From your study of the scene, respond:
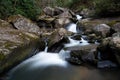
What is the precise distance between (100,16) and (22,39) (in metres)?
9.19

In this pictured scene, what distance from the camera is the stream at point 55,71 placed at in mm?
8648

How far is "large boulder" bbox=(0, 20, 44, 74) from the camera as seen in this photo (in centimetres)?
859

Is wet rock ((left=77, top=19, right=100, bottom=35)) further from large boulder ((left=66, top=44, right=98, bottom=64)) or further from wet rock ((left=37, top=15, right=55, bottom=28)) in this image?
large boulder ((left=66, top=44, right=98, bottom=64))

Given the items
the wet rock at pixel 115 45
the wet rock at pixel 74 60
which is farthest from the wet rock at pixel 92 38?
the wet rock at pixel 115 45

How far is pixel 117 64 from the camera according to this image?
9.50 m

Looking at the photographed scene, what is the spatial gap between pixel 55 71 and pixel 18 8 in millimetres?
7380

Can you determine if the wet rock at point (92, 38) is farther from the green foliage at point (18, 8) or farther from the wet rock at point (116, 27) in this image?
the green foliage at point (18, 8)

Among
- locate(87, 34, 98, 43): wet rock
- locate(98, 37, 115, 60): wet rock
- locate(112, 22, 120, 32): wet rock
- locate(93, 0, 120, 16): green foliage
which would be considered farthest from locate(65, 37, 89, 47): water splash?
locate(93, 0, 120, 16): green foliage

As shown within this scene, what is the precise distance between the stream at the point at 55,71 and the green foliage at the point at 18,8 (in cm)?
460

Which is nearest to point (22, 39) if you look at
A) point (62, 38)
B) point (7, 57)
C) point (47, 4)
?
point (7, 57)

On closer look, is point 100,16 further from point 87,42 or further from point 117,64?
point 117,64

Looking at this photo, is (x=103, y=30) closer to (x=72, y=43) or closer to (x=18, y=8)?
(x=72, y=43)

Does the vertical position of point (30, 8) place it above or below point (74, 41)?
above

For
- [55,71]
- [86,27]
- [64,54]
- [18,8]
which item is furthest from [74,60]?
A: [18,8]
